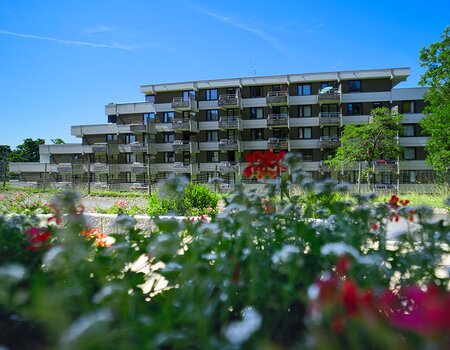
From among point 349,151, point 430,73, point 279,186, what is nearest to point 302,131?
point 349,151

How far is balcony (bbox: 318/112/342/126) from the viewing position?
38.6 meters

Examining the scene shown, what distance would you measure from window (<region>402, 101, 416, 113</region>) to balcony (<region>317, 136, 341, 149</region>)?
7.76 metres

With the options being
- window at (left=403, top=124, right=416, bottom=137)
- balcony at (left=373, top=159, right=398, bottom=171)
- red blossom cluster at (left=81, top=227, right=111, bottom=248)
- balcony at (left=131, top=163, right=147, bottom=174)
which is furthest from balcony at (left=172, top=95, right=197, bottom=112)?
red blossom cluster at (left=81, top=227, right=111, bottom=248)

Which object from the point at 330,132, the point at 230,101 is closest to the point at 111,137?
the point at 230,101

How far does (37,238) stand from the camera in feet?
7.64

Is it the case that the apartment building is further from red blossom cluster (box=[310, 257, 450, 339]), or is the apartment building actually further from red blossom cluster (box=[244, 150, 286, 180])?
red blossom cluster (box=[310, 257, 450, 339])

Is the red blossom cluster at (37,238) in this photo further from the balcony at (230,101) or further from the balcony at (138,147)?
the balcony at (138,147)

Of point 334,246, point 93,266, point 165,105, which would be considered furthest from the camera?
point 165,105

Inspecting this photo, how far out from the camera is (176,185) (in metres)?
2.30

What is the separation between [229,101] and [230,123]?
256cm

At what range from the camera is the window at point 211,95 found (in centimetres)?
4309

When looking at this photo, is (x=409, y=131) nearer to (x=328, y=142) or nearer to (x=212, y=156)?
(x=328, y=142)

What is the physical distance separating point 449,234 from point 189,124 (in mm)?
40737

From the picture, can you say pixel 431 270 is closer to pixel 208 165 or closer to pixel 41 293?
pixel 41 293
